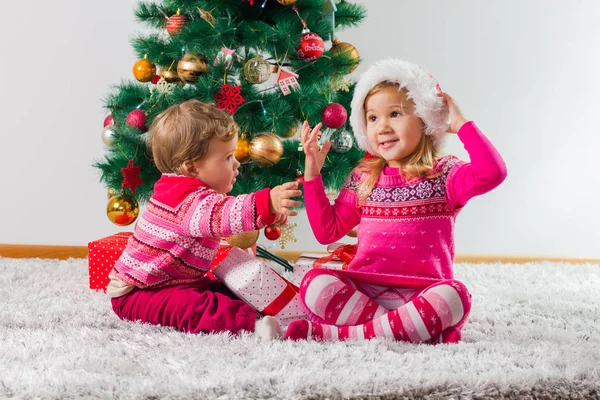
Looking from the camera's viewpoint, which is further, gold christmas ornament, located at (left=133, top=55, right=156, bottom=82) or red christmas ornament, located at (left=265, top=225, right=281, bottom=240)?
red christmas ornament, located at (left=265, top=225, right=281, bottom=240)

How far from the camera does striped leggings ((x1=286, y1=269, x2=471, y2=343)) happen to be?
1.16m

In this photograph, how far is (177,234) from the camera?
1.35 meters

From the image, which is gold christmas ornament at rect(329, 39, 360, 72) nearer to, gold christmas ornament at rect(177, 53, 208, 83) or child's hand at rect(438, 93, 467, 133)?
gold christmas ornament at rect(177, 53, 208, 83)

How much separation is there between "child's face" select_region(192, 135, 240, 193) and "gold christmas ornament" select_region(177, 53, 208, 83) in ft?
1.34

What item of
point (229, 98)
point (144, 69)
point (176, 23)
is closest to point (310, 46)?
point (229, 98)

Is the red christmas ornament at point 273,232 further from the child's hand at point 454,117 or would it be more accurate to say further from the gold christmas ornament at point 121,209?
the child's hand at point 454,117

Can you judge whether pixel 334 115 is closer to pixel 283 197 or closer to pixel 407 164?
pixel 407 164

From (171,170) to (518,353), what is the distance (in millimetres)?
840

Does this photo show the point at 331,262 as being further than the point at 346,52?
No

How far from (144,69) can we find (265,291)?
0.88 meters

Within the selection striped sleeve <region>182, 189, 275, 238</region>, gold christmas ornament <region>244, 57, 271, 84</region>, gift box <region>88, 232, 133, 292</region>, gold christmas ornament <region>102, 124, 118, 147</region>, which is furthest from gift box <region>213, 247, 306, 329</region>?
gold christmas ornament <region>102, 124, 118, 147</region>

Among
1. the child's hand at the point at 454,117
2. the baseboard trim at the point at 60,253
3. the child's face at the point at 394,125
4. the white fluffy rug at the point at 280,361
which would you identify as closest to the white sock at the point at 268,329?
the white fluffy rug at the point at 280,361

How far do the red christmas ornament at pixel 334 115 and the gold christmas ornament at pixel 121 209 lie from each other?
65 centimetres

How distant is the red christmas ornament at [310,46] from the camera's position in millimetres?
1755
